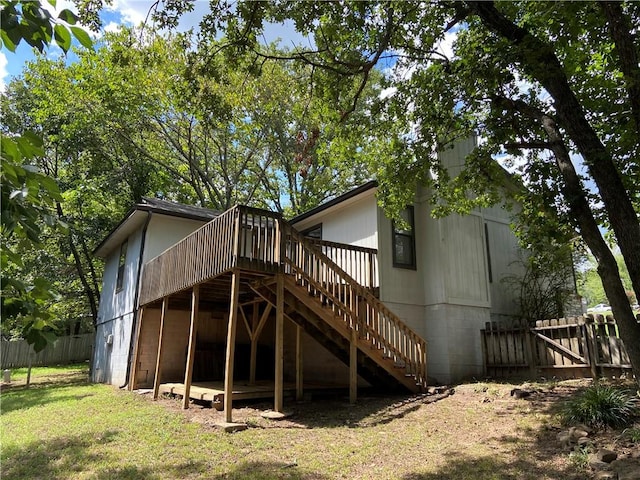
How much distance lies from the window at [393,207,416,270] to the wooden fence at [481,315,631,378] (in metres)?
2.55

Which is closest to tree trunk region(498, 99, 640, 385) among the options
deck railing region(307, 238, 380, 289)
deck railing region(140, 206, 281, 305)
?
deck railing region(140, 206, 281, 305)

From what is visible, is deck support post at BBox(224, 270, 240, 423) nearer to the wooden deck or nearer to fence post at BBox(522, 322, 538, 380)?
the wooden deck

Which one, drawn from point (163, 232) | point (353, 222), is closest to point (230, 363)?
point (353, 222)

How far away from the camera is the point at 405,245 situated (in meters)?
11.6

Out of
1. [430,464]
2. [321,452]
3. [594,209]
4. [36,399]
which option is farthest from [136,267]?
[594,209]

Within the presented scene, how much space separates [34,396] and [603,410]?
13.2m

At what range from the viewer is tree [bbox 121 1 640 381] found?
514 cm

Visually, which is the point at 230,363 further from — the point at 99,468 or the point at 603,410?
the point at 603,410

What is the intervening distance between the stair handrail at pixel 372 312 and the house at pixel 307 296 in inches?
1.2

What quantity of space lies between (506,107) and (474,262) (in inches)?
222

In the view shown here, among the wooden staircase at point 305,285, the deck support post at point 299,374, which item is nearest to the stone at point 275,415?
the deck support post at point 299,374

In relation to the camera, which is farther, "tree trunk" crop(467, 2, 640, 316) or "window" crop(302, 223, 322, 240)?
"window" crop(302, 223, 322, 240)

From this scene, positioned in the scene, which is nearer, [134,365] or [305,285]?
[305,285]

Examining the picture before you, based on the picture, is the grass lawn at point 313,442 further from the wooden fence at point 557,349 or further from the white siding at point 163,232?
the white siding at point 163,232
